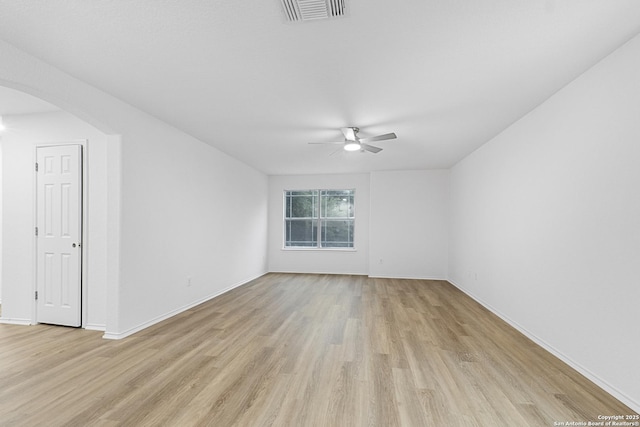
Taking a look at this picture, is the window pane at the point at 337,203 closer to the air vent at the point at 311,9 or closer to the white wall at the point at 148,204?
the white wall at the point at 148,204

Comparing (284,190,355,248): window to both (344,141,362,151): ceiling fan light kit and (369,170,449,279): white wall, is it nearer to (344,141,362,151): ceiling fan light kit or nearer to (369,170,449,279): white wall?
(369,170,449,279): white wall

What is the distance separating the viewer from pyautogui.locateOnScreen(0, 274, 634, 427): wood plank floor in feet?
6.31

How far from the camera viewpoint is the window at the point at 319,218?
7.58m

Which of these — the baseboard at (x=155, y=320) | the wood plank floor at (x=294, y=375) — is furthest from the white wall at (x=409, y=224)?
the baseboard at (x=155, y=320)

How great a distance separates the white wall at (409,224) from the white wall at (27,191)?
17.6ft

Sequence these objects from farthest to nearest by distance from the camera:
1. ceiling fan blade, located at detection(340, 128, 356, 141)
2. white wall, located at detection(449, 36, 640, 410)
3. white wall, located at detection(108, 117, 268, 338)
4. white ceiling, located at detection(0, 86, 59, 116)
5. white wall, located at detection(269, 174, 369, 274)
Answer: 1. white wall, located at detection(269, 174, 369, 274)
2. ceiling fan blade, located at detection(340, 128, 356, 141)
3. white wall, located at detection(108, 117, 268, 338)
4. white ceiling, located at detection(0, 86, 59, 116)
5. white wall, located at detection(449, 36, 640, 410)

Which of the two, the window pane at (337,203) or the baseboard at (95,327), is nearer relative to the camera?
the baseboard at (95,327)

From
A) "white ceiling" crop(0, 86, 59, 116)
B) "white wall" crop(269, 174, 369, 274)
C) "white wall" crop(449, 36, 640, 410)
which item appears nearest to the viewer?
"white wall" crop(449, 36, 640, 410)

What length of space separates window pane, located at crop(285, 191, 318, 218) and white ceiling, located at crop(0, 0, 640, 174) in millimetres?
4138

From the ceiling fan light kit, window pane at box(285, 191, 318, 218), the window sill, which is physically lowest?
the window sill

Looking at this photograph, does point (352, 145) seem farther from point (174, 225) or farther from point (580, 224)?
point (174, 225)

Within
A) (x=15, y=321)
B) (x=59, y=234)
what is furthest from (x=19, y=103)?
(x=15, y=321)

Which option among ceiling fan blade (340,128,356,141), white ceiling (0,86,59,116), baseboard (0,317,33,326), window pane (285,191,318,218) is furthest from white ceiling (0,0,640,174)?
window pane (285,191,318,218)

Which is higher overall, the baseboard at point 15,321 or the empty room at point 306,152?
the empty room at point 306,152
